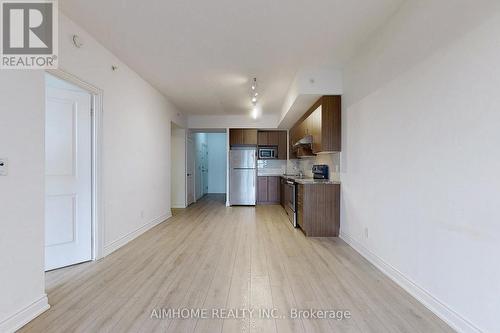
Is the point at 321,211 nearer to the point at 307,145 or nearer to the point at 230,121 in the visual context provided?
the point at 307,145

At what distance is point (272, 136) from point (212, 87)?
345cm

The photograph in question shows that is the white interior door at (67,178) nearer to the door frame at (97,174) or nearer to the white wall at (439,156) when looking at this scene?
the door frame at (97,174)

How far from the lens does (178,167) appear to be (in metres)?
7.15

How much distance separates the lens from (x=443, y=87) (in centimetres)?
197

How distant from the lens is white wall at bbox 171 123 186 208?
7.15 metres

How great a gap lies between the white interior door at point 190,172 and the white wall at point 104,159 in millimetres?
1544

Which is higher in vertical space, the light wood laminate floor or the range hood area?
the range hood area

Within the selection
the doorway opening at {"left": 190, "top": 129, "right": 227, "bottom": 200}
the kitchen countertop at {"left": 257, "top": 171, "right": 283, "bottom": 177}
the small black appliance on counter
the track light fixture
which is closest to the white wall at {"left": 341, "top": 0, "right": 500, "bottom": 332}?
the small black appliance on counter

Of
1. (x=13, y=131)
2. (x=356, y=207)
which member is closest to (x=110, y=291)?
(x=13, y=131)

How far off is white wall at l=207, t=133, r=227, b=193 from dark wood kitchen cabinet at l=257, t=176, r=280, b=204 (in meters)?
3.61

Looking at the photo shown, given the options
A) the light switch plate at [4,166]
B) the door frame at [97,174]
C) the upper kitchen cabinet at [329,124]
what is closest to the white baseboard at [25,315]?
the light switch plate at [4,166]

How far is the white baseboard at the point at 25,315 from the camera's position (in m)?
1.76

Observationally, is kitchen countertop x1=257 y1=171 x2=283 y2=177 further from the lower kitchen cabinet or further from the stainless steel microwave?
the lower kitchen cabinet

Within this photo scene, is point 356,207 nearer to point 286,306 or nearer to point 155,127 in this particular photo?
point 286,306
